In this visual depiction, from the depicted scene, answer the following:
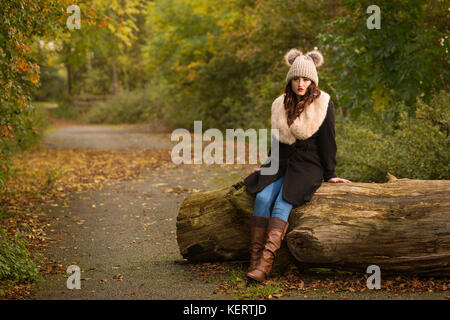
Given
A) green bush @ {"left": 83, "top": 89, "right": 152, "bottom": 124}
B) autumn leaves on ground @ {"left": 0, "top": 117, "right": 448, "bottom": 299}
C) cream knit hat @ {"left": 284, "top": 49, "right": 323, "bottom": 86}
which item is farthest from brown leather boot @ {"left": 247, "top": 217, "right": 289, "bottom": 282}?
green bush @ {"left": 83, "top": 89, "right": 152, "bottom": 124}

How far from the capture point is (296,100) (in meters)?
5.24

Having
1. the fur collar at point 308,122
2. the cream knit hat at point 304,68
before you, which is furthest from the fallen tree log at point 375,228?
the cream knit hat at point 304,68

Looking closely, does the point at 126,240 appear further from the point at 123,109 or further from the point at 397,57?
the point at 123,109

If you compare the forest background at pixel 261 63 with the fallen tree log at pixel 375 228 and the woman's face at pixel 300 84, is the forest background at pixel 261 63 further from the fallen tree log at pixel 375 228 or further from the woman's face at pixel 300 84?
the woman's face at pixel 300 84

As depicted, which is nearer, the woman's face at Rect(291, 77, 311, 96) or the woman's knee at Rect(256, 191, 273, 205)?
the woman's knee at Rect(256, 191, 273, 205)

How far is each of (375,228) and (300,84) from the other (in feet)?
5.11

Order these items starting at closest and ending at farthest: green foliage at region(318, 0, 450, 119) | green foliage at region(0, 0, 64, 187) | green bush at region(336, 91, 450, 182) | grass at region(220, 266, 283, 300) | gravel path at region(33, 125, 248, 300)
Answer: grass at region(220, 266, 283, 300)
gravel path at region(33, 125, 248, 300)
green foliage at region(0, 0, 64, 187)
green bush at region(336, 91, 450, 182)
green foliage at region(318, 0, 450, 119)

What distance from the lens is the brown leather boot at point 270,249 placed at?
4668 mm

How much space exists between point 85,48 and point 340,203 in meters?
12.0

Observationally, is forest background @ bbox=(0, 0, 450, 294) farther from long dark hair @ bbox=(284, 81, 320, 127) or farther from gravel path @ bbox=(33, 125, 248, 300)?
long dark hair @ bbox=(284, 81, 320, 127)

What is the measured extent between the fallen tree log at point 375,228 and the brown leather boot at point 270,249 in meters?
0.09

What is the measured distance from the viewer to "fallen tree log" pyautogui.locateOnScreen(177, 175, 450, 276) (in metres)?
4.52

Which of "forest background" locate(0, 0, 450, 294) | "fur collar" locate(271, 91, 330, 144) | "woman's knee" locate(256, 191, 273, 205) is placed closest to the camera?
"woman's knee" locate(256, 191, 273, 205)

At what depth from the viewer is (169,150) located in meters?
18.5
